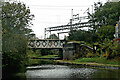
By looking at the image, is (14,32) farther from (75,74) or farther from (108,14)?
(108,14)

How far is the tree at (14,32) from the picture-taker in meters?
17.8

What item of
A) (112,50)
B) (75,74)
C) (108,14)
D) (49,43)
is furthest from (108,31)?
(75,74)

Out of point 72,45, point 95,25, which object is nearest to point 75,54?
point 72,45

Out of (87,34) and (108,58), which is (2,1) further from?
(87,34)

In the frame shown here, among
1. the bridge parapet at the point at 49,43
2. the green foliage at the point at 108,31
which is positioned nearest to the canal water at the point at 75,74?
the green foliage at the point at 108,31

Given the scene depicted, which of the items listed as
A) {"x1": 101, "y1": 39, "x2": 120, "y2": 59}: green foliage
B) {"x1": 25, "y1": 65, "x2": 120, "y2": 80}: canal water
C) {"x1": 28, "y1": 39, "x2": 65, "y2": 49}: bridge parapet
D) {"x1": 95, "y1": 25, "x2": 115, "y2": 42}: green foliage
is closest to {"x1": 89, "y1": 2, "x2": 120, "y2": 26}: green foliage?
{"x1": 95, "y1": 25, "x2": 115, "y2": 42}: green foliage

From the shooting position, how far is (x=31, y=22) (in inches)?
810

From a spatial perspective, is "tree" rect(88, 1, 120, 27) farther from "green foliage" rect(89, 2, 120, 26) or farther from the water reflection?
the water reflection

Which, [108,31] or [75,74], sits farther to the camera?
[108,31]

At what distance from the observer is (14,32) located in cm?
1914

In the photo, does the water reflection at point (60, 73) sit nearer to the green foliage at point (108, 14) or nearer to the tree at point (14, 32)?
the tree at point (14, 32)

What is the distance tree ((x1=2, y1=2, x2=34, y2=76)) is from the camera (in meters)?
17.8

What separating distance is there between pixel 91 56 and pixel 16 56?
18502 millimetres

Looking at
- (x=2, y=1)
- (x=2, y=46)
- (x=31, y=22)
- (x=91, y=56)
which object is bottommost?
(x=91, y=56)
